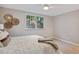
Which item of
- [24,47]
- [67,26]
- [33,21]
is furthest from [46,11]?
[24,47]

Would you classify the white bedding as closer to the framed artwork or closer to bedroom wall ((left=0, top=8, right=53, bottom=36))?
bedroom wall ((left=0, top=8, right=53, bottom=36))

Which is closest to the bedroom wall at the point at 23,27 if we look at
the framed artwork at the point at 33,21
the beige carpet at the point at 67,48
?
the framed artwork at the point at 33,21

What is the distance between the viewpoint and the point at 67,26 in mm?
1369

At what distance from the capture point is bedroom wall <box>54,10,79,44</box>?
4.29 feet

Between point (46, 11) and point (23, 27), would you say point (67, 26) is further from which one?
point (23, 27)

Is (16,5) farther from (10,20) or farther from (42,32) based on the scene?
(42,32)

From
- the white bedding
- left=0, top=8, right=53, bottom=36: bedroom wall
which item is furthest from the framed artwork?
the white bedding

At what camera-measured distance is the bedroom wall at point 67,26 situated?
4.29 ft

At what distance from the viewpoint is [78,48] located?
127 cm

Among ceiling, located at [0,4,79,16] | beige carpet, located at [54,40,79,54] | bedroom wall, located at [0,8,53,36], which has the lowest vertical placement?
beige carpet, located at [54,40,79,54]

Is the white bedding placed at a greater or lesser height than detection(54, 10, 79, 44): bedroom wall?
lesser

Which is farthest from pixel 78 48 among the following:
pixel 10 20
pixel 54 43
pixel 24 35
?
pixel 10 20

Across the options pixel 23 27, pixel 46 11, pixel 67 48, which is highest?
pixel 46 11

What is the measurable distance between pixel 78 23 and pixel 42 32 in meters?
0.43
